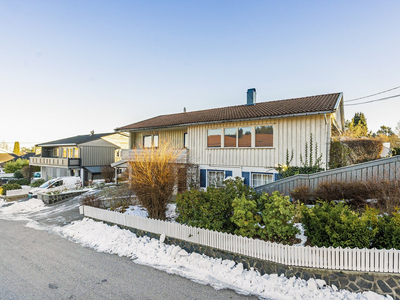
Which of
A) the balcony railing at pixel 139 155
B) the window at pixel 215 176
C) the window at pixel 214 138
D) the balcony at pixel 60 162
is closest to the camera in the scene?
the balcony railing at pixel 139 155

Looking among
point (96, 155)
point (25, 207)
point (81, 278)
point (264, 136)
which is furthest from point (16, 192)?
point (264, 136)

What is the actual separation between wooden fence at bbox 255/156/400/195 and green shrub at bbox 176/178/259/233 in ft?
10.3

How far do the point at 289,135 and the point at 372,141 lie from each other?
14.2 ft

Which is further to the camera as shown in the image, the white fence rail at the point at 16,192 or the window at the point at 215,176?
the white fence rail at the point at 16,192

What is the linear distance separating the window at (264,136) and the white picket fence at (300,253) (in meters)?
7.66

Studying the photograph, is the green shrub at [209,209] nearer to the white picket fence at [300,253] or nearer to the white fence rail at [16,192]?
the white picket fence at [300,253]

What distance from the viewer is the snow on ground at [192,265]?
5.13m

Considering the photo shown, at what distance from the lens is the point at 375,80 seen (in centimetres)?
1534

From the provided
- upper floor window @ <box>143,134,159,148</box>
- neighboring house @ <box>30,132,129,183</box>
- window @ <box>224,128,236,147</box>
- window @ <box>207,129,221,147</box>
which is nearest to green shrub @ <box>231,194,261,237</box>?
window @ <box>224,128,236,147</box>

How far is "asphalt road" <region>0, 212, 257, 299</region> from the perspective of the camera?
17.8ft

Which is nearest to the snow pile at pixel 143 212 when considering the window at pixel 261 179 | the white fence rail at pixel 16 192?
the window at pixel 261 179

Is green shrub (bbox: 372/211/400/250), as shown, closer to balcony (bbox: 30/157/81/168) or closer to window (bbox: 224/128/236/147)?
window (bbox: 224/128/236/147)

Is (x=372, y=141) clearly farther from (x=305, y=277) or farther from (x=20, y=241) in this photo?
(x=20, y=241)

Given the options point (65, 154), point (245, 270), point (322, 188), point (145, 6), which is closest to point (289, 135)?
point (322, 188)
